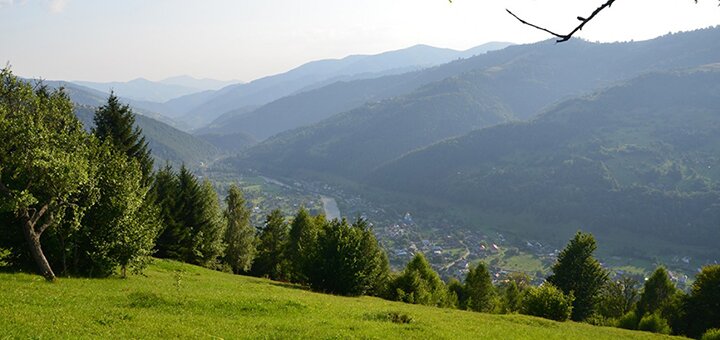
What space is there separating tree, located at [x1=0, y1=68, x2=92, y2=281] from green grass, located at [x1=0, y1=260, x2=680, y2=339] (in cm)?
379

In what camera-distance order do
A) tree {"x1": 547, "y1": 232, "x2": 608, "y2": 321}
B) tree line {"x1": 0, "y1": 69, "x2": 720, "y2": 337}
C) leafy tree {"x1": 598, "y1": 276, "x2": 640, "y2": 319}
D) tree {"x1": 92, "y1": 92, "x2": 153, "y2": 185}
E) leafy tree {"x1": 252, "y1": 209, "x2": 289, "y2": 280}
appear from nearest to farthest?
tree line {"x1": 0, "y1": 69, "x2": 720, "y2": 337} < tree {"x1": 92, "y1": 92, "x2": 153, "y2": 185} < tree {"x1": 547, "y1": 232, "x2": 608, "y2": 321} < leafy tree {"x1": 598, "y1": 276, "x2": 640, "y2": 319} < leafy tree {"x1": 252, "y1": 209, "x2": 289, "y2": 280}

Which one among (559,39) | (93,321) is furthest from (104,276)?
(559,39)

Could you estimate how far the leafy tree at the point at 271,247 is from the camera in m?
67.7

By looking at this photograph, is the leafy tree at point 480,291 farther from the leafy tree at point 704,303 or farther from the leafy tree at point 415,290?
the leafy tree at point 704,303

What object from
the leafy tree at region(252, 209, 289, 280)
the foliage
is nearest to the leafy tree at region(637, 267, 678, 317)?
the leafy tree at region(252, 209, 289, 280)

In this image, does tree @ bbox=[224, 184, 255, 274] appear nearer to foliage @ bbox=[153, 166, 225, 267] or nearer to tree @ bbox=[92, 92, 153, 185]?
foliage @ bbox=[153, 166, 225, 267]

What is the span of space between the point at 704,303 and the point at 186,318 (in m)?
52.3

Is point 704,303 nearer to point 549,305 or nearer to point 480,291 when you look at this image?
point 549,305

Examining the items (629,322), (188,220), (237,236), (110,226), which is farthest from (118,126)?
(629,322)

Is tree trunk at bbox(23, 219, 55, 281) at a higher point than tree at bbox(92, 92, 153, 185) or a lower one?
lower

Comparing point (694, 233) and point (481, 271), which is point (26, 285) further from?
point (694, 233)

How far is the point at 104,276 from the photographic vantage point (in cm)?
3162

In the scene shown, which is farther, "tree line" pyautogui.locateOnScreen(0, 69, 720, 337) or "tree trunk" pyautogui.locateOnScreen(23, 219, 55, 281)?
"tree trunk" pyautogui.locateOnScreen(23, 219, 55, 281)

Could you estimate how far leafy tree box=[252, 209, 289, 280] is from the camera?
67.7m
